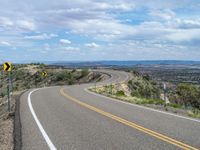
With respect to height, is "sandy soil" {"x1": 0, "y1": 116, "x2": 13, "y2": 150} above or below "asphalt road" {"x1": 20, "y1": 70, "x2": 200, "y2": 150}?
below

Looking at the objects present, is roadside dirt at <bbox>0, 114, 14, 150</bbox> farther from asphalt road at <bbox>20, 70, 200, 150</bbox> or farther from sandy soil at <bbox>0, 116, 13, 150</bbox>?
asphalt road at <bbox>20, 70, 200, 150</bbox>

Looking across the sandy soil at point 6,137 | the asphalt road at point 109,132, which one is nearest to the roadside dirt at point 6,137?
the sandy soil at point 6,137

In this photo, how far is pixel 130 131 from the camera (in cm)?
1113

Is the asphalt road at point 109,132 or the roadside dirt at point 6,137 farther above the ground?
the asphalt road at point 109,132

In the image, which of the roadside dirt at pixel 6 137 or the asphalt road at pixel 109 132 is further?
the roadside dirt at pixel 6 137

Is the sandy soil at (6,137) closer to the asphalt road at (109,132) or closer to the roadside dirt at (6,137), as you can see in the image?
the roadside dirt at (6,137)

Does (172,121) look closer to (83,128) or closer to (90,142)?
(83,128)

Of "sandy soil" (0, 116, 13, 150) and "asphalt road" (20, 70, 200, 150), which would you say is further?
"sandy soil" (0, 116, 13, 150)

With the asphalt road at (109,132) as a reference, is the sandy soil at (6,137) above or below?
below

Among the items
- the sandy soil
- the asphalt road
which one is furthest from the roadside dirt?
the asphalt road

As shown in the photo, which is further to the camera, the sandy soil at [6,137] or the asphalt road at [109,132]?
the sandy soil at [6,137]

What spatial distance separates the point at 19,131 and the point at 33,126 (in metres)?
0.97

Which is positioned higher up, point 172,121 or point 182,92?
point 172,121

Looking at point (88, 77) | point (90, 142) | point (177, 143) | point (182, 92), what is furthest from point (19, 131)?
point (88, 77)
